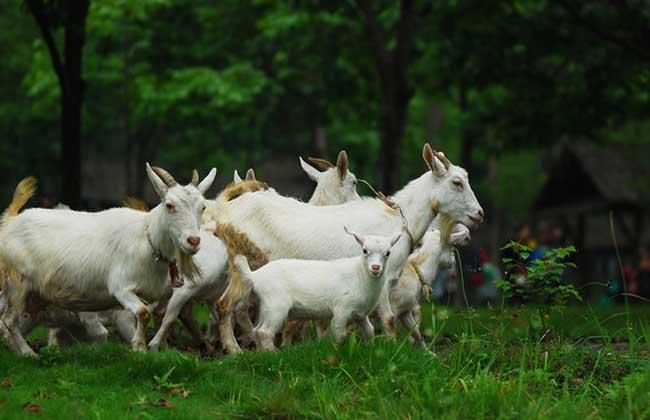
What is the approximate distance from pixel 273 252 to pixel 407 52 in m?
8.27

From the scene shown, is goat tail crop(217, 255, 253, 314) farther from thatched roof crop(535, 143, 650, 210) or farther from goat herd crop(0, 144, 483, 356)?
thatched roof crop(535, 143, 650, 210)

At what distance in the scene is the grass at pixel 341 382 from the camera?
7.64 m

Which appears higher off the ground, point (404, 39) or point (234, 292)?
point (404, 39)

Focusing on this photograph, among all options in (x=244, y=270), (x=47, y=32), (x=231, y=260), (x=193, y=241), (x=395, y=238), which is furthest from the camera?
(x=47, y=32)

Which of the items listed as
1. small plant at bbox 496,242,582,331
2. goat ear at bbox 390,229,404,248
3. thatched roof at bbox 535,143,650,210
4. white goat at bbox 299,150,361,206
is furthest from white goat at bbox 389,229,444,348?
thatched roof at bbox 535,143,650,210

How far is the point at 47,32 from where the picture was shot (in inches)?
543

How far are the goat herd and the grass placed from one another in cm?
50

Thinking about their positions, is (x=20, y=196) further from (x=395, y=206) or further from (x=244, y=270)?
(x=395, y=206)

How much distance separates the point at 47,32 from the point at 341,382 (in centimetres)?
727

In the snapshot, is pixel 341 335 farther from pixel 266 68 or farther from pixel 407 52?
pixel 266 68

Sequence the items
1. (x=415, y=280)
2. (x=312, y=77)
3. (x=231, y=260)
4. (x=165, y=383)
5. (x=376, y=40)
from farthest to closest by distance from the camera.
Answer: (x=312, y=77)
(x=376, y=40)
(x=415, y=280)
(x=231, y=260)
(x=165, y=383)

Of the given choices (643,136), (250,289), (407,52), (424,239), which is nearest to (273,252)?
(250,289)

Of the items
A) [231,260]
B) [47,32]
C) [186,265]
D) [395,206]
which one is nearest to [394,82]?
[47,32]

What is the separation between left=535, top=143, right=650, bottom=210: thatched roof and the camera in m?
29.1
